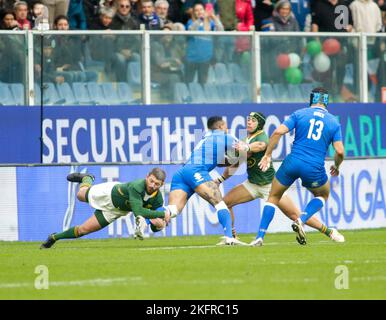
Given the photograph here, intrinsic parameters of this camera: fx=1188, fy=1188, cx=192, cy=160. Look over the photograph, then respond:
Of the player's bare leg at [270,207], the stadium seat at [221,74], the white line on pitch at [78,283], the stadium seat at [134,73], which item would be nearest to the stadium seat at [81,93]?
the stadium seat at [134,73]

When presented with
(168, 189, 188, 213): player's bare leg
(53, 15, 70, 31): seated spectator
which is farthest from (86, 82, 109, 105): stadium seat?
(168, 189, 188, 213): player's bare leg

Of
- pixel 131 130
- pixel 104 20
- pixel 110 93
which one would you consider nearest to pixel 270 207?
pixel 131 130

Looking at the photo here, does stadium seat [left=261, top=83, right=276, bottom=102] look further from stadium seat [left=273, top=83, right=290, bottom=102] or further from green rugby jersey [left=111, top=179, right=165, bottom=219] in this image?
green rugby jersey [left=111, top=179, right=165, bottom=219]

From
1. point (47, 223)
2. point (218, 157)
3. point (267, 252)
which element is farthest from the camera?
point (47, 223)

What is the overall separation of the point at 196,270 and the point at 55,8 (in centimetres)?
1228

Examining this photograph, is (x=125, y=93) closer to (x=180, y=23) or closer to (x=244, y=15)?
(x=180, y=23)

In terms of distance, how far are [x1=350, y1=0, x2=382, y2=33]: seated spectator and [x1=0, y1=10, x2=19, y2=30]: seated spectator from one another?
805 centimetres

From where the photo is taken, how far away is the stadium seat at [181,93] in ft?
82.9

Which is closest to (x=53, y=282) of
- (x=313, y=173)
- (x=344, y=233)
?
(x=313, y=173)

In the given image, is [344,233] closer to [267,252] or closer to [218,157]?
[218,157]

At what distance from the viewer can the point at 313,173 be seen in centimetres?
1762

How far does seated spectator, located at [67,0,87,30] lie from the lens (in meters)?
25.2

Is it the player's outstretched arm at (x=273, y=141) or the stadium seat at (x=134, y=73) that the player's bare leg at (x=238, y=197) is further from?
the stadium seat at (x=134, y=73)
